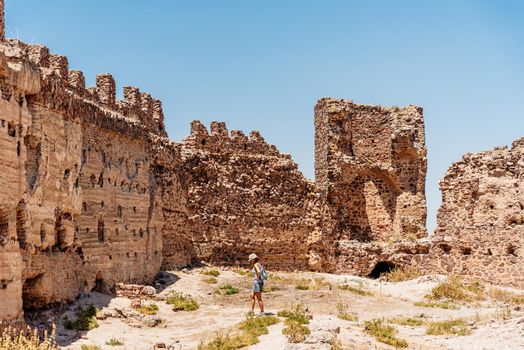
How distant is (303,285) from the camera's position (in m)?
24.4

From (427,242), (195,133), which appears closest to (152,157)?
(195,133)

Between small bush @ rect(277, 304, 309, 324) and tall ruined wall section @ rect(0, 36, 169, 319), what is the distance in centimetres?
499

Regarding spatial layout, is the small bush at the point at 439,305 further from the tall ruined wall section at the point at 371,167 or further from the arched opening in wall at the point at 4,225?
the arched opening in wall at the point at 4,225

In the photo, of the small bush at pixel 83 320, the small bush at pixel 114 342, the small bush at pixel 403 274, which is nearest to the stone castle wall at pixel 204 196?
the small bush at pixel 403 274

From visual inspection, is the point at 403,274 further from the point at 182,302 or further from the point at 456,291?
the point at 182,302

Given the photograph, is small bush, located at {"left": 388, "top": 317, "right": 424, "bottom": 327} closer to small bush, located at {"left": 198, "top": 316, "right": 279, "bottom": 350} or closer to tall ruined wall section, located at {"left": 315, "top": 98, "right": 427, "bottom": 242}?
small bush, located at {"left": 198, "top": 316, "right": 279, "bottom": 350}

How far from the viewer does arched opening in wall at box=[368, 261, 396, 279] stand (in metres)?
30.6

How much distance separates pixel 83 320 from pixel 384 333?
6630 mm

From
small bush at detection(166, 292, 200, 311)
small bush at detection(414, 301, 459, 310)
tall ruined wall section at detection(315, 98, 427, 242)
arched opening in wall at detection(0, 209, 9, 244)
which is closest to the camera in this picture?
arched opening in wall at detection(0, 209, 9, 244)

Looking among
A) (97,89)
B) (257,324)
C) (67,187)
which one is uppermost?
(97,89)

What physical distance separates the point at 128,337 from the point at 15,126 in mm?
5091

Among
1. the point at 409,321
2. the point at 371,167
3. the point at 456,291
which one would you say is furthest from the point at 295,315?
the point at 371,167

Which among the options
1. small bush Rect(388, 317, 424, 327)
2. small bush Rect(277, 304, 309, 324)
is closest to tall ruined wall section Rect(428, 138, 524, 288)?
small bush Rect(388, 317, 424, 327)

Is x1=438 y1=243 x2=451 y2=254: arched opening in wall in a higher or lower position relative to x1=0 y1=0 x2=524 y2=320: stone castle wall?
lower
